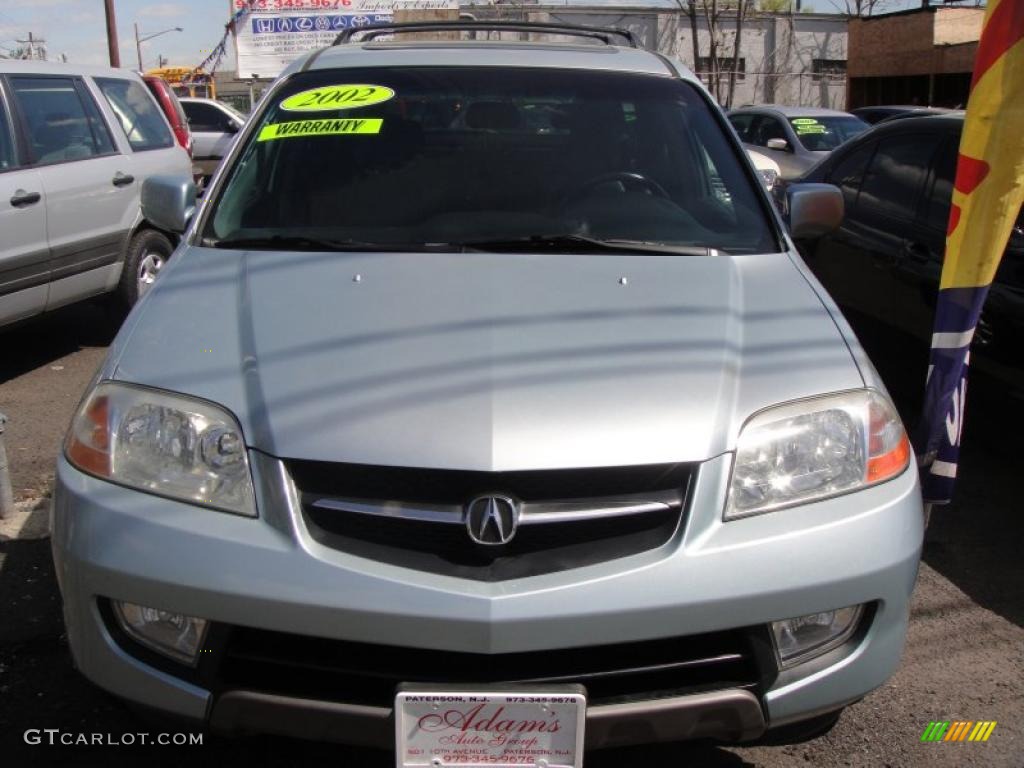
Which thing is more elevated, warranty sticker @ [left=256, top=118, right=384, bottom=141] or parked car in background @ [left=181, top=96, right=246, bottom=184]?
warranty sticker @ [left=256, top=118, right=384, bottom=141]

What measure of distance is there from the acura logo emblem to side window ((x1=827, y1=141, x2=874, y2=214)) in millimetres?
4249

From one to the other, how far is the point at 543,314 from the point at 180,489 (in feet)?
3.08

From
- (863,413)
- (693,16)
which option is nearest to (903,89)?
(693,16)

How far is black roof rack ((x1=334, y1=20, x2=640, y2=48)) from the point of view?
4.09 m

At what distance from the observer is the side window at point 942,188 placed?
15.6 feet

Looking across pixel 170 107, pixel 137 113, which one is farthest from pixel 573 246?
pixel 170 107

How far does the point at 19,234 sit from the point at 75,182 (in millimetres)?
667

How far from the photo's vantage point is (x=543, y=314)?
2.52 m

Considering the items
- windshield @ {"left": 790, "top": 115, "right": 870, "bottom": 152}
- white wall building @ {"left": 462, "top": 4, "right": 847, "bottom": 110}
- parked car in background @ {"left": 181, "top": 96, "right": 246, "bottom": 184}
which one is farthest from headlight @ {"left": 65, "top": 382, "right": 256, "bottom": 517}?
white wall building @ {"left": 462, "top": 4, "right": 847, "bottom": 110}

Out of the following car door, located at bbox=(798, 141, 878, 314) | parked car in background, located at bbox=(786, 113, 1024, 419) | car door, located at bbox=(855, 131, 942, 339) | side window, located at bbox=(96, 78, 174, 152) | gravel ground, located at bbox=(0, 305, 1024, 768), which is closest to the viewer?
gravel ground, located at bbox=(0, 305, 1024, 768)

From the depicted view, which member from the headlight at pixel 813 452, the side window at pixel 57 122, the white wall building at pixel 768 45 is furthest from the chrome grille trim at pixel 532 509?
the white wall building at pixel 768 45

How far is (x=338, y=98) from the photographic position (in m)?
3.44

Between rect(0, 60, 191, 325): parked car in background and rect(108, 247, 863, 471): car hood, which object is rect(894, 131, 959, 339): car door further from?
rect(0, 60, 191, 325): parked car in background

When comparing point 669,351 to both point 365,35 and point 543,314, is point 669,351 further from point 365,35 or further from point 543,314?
point 365,35
